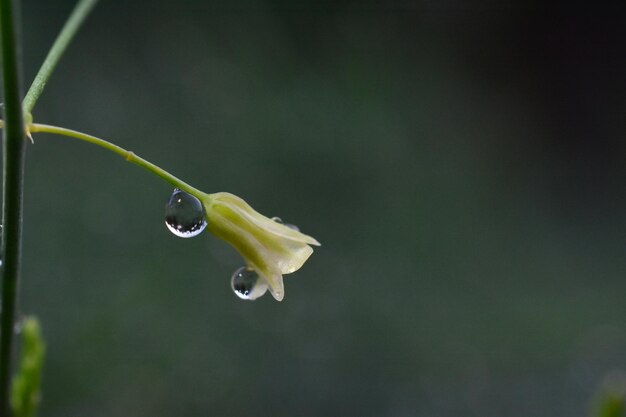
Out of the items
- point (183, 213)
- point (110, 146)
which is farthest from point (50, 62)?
point (183, 213)

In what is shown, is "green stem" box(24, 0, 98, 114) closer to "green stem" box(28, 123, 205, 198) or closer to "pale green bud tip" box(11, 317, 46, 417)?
"green stem" box(28, 123, 205, 198)

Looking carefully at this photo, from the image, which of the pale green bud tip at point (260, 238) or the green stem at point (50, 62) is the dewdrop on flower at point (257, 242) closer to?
the pale green bud tip at point (260, 238)

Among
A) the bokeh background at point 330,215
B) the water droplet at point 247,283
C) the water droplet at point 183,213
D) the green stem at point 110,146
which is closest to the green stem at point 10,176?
the green stem at point 110,146

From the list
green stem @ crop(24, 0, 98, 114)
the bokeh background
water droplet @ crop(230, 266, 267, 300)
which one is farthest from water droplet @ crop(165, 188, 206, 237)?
the bokeh background

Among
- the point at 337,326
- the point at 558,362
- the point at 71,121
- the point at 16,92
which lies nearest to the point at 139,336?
the point at 337,326

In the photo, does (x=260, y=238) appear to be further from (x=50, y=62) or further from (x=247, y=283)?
(x=50, y=62)
